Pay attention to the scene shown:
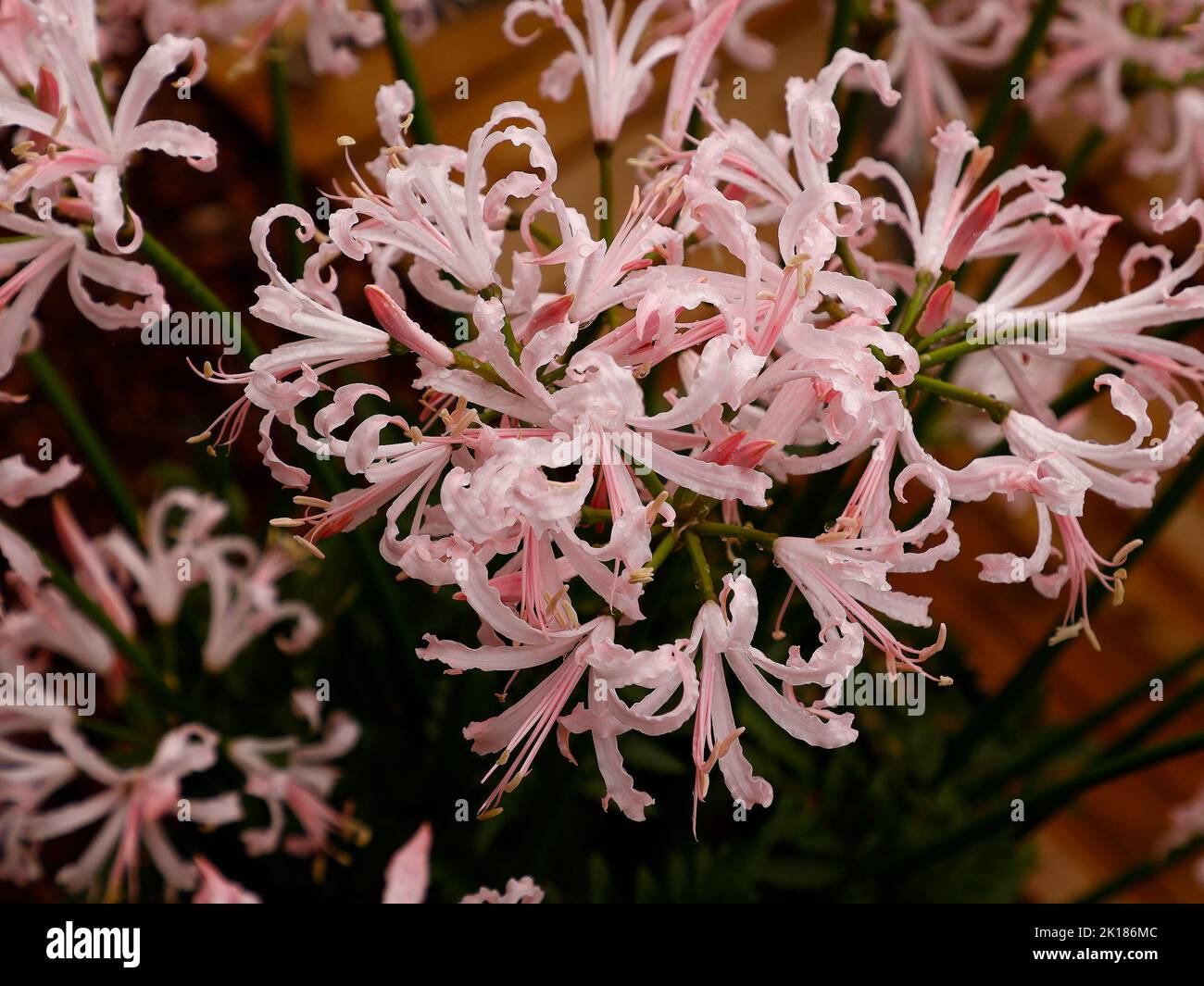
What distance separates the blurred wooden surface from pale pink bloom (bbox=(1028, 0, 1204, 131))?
25cm

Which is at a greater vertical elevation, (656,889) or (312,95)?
(312,95)

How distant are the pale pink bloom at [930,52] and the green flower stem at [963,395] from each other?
32 centimetres

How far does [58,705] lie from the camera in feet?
2.30

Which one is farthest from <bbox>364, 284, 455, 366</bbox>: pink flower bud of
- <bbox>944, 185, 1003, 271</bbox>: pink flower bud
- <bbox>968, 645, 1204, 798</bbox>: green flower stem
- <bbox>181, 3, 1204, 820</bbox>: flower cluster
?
<bbox>968, 645, 1204, 798</bbox>: green flower stem

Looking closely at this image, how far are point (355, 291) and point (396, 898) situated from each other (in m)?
1.07

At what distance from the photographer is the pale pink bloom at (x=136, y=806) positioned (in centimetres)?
66

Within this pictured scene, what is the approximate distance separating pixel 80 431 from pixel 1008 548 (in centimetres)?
94

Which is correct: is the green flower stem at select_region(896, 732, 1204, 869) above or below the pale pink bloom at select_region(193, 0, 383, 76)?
below

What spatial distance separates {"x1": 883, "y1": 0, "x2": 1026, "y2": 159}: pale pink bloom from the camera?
2.54 feet

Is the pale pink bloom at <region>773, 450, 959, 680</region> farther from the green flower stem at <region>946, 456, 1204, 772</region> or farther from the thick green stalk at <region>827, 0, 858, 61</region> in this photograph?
the thick green stalk at <region>827, 0, 858, 61</region>

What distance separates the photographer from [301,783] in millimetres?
764
